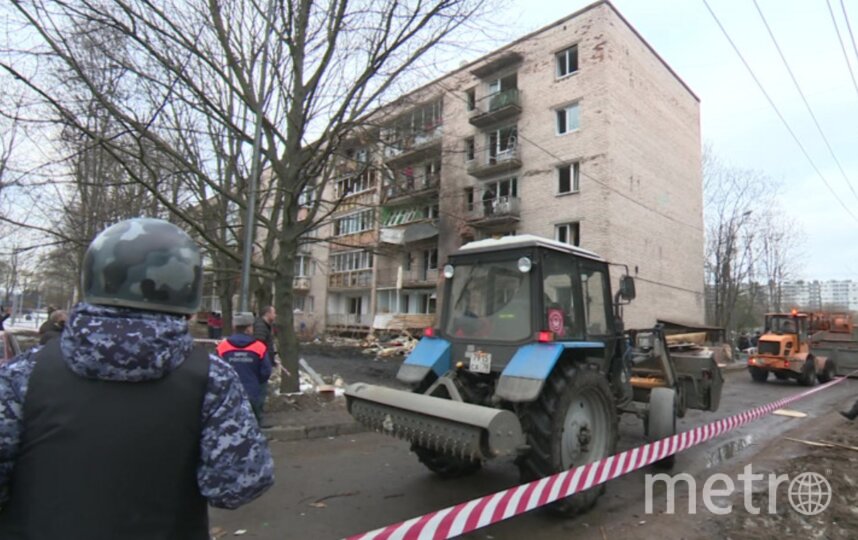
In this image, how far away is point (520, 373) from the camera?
4.46m

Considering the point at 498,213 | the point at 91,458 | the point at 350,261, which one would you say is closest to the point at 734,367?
the point at 498,213

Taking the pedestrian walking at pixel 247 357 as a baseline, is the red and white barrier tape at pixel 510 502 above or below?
below

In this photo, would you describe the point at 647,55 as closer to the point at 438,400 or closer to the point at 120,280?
the point at 438,400

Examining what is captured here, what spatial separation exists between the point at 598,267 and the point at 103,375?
528cm

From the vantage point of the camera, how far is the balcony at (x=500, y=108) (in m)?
23.5

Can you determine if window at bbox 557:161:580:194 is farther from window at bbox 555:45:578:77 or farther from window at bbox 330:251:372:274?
window at bbox 330:251:372:274

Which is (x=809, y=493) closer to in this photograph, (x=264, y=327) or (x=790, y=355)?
(x=264, y=327)

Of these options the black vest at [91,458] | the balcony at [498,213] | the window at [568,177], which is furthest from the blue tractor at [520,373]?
the balcony at [498,213]

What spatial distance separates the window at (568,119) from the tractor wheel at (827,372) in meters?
12.4

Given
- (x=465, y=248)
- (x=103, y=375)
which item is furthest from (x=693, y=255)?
(x=103, y=375)

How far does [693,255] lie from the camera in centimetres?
2536

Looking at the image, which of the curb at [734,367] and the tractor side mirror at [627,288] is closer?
the tractor side mirror at [627,288]

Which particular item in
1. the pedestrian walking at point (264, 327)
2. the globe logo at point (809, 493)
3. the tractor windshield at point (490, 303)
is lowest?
the globe logo at point (809, 493)

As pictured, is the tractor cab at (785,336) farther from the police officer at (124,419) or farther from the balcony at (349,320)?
the balcony at (349,320)
